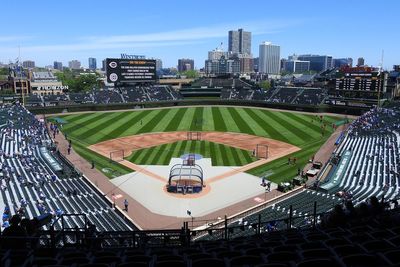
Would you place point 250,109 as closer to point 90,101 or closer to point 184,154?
point 90,101

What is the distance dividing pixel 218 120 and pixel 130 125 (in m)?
17.6

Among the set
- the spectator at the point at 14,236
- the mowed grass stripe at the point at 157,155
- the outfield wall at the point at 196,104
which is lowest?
the mowed grass stripe at the point at 157,155

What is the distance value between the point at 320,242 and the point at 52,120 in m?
67.0

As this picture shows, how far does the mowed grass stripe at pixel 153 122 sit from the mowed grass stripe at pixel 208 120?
9.13m

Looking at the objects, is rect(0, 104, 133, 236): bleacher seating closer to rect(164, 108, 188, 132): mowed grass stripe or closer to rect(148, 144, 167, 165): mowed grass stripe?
rect(148, 144, 167, 165): mowed grass stripe

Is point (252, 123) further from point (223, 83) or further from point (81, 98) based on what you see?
point (223, 83)

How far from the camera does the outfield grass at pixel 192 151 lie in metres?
40.7

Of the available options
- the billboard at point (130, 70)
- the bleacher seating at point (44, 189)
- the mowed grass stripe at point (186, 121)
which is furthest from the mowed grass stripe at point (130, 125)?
the bleacher seating at point (44, 189)

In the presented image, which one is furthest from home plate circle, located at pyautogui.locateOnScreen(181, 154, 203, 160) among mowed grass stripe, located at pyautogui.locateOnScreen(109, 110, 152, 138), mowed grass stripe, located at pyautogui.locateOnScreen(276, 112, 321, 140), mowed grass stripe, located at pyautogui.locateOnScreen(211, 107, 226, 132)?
mowed grass stripe, located at pyautogui.locateOnScreen(276, 112, 321, 140)

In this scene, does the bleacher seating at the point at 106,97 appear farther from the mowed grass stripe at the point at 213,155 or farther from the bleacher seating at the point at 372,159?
the bleacher seating at the point at 372,159

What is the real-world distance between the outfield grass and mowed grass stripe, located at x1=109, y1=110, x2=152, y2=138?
458 inches

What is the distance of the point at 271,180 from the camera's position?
3447 cm

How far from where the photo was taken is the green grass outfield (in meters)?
45.6

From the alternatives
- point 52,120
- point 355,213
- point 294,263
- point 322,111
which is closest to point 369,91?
point 322,111
